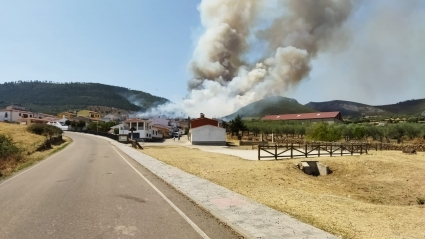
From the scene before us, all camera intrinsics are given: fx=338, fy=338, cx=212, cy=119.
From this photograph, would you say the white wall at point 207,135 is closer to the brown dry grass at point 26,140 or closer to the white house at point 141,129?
the white house at point 141,129

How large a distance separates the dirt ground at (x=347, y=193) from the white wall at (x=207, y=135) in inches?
1890

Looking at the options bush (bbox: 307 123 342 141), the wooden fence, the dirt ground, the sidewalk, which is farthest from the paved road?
bush (bbox: 307 123 342 141)

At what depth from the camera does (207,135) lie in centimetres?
7162

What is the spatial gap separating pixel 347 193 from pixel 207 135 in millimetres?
55858

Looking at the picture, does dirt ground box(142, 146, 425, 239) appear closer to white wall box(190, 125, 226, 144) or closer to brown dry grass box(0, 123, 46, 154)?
brown dry grass box(0, 123, 46, 154)

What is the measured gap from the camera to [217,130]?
237ft

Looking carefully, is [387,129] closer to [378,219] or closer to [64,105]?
[378,219]

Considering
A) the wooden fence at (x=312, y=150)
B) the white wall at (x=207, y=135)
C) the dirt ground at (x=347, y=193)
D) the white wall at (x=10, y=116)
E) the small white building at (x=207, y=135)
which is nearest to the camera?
the dirt ground at (x=347, y=193)

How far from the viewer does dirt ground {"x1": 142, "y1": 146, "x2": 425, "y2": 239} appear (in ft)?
26.6

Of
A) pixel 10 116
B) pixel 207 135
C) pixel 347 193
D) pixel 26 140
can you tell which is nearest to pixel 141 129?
pixel 207 135

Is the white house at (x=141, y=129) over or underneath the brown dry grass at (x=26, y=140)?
over

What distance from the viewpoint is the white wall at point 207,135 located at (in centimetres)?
7081

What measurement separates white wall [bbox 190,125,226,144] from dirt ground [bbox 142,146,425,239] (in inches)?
1890

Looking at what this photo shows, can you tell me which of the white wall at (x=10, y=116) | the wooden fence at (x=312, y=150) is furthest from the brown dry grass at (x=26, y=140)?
the white wall at (x=10, y=116)
